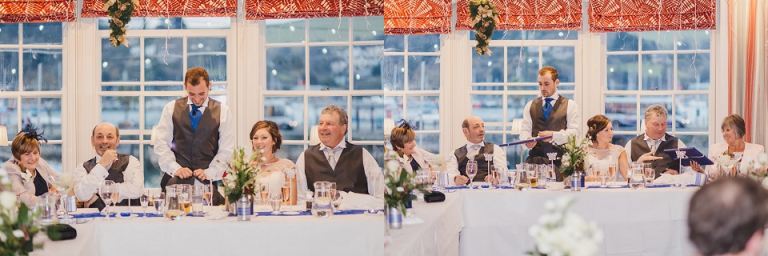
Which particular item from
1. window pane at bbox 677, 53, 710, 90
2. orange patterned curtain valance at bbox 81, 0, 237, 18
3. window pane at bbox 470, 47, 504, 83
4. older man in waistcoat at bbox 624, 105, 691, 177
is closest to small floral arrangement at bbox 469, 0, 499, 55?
window pane at bbox 470, 47, 504, 83

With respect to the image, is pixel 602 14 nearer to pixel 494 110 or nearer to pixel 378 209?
pixel 494 110

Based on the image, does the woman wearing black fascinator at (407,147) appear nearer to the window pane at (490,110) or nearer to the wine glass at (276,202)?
the wine glass at (276,202)

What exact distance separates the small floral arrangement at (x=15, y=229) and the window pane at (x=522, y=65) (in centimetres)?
397

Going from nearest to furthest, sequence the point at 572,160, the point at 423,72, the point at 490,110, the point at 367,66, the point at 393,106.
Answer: the point at 393,106
the point at 367,66
the point at 423,72
the point at 572,160
the point at 490,110

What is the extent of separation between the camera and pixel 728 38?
6.38 m

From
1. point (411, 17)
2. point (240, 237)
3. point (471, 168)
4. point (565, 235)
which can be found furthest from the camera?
→ point (471, 168)

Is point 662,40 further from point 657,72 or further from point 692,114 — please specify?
point 692,114

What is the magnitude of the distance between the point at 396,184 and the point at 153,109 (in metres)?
1.61

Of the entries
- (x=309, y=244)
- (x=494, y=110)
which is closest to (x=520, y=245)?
(x=494, y=110)

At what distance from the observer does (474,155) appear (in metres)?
5.25

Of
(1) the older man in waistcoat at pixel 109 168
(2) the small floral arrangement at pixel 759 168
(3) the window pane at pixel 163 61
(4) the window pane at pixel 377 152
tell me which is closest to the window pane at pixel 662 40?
(2) the small floral arrangement at pixel 759 168

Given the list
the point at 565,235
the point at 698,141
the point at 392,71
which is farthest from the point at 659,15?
the point at 565,235

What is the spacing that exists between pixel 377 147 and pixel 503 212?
1254 millimetres

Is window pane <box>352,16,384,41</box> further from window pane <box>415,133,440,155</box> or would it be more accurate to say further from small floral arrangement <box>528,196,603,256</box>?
small floral arrangement <box>528,196,603,256</box>
